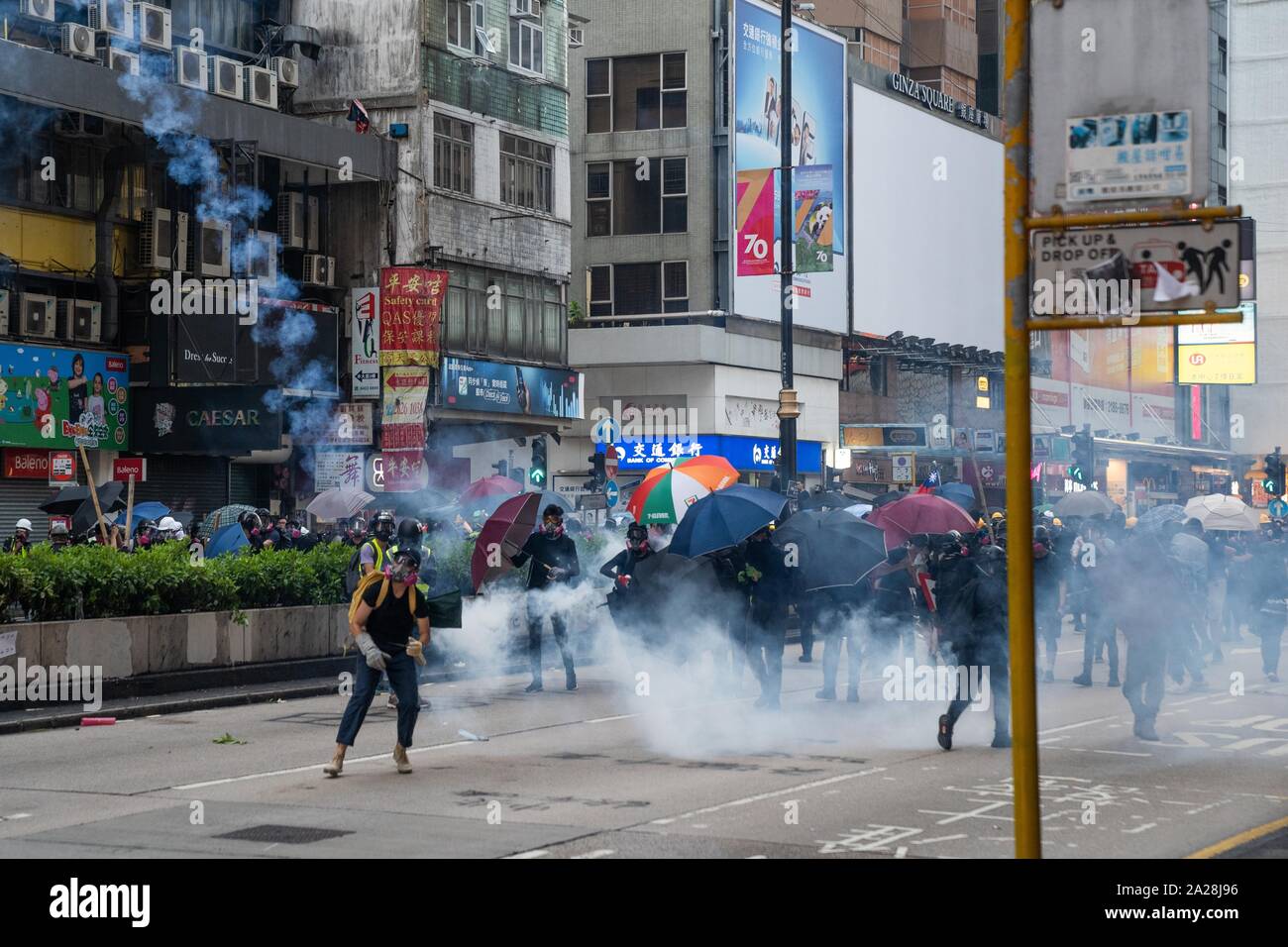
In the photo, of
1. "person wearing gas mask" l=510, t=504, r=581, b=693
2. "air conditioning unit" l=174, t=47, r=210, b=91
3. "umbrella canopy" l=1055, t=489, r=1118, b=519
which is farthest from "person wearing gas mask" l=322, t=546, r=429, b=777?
"air conditioning unit" l=174, t=47, r=210, b=91

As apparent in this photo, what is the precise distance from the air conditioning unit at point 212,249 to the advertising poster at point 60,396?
223 cm

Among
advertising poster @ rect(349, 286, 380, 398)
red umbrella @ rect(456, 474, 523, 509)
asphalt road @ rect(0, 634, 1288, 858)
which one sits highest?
advertising poster @ rect(349, 286, 380, 398)

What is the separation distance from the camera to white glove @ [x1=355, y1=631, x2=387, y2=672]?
12.7 meters

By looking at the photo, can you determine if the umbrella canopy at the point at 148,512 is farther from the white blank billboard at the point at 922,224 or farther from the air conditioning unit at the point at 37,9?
the white blank billboard at the point at 922,224

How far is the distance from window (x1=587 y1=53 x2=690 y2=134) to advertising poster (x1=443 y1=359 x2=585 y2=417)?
35.4 feet

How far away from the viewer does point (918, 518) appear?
19.4m

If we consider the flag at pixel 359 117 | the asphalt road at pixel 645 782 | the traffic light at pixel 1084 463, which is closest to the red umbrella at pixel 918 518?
the asphalt road at pixel 645 782

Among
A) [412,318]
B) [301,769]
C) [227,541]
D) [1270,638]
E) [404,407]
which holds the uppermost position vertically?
[412,318]

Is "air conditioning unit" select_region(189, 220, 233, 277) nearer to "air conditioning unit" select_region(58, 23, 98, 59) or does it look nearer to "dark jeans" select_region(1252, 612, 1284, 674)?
"air conditioning unit" select_region(58, 23, 98, 59)

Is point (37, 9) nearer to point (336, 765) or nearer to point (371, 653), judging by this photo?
point (371, 653)

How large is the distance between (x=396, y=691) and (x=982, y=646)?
465 cm

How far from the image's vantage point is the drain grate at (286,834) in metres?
10.0

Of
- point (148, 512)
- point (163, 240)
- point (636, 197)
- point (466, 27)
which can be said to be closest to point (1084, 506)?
point (148, 512)

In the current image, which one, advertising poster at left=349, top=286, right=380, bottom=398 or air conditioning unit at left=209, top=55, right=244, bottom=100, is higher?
air conditioning unit at left=209, top=55, right=244, bottom=100
